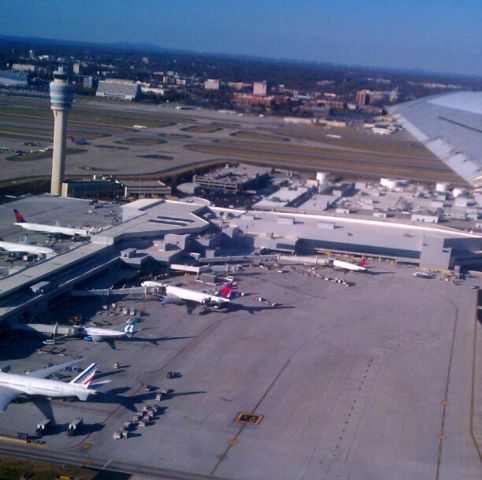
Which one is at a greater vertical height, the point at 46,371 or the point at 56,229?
the point at 56,229

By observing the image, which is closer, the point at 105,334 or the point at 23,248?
the point at 105,334

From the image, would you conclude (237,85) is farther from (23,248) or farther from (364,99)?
(23,248)

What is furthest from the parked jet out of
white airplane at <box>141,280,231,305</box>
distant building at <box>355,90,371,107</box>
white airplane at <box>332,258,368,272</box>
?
distant building at <box>355,90,371,107</box>

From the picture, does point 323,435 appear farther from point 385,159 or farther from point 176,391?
point 385,159

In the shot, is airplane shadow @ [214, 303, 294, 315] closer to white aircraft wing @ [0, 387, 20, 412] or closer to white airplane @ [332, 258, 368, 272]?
white airplane @ [332, 258, 368, 272]

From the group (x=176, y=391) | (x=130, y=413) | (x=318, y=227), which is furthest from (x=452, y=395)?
(x=318, y=227)

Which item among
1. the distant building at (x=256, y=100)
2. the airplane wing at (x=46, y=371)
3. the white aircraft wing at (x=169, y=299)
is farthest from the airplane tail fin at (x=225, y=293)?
the distant building at (x=256, y=100)

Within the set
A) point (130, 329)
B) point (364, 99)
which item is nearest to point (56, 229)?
point (130, 329)
